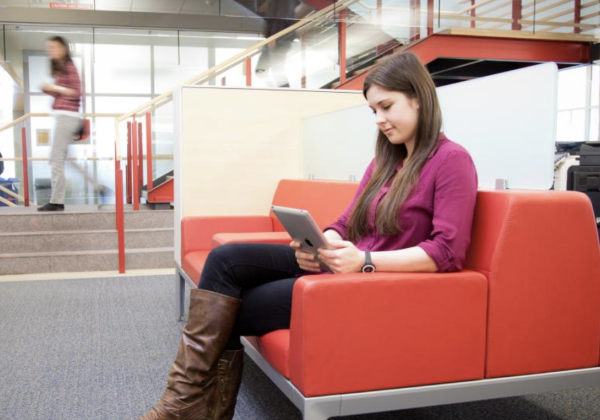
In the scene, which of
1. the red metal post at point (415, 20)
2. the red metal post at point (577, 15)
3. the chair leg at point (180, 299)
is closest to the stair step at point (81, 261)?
the chair leg at point (180, 299)

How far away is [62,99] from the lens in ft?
15.9

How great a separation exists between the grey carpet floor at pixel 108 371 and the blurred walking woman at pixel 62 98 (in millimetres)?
1615

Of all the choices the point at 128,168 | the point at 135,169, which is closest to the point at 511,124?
the point at 135,169

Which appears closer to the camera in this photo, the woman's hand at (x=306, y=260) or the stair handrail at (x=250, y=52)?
the woman's hand at (x=306, y=260)

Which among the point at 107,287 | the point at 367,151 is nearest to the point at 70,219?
the point at 107,287

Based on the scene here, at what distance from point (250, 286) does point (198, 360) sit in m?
0.25

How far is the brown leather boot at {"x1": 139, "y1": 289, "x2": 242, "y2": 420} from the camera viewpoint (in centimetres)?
149

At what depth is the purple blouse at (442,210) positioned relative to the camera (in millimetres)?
1419

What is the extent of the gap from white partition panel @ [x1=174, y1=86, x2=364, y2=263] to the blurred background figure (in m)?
1.88

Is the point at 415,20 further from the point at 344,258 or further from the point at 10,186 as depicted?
the point at 344,258

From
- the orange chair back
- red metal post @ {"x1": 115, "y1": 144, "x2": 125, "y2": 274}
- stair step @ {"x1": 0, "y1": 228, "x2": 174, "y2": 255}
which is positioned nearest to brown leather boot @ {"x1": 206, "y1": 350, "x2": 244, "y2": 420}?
the orange chair back

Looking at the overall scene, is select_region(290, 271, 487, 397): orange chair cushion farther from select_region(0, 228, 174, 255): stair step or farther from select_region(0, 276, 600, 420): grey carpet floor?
select_region(0, 228, 174, 255): stair step

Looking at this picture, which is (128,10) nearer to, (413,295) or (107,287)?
(107,287)

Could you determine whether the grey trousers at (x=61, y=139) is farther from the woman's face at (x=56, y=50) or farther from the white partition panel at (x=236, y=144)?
the white partition panel at (x=236, y=144)
